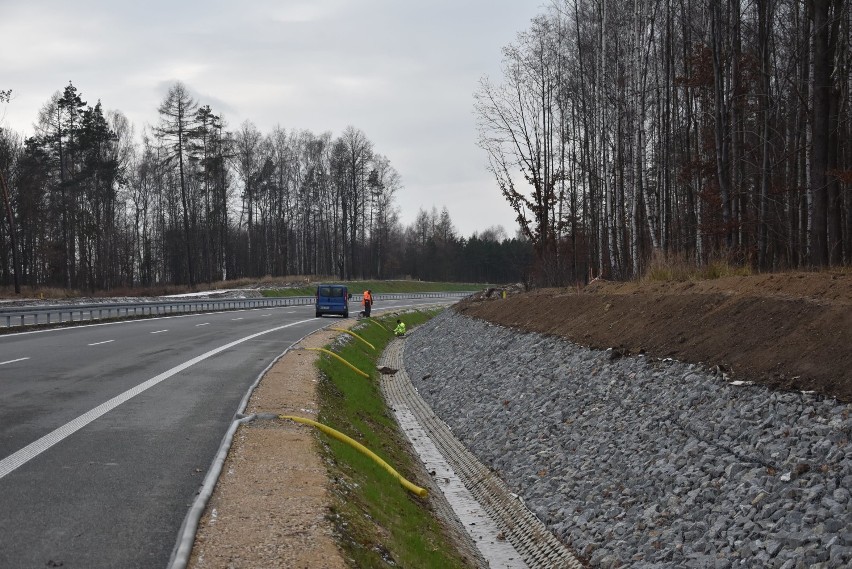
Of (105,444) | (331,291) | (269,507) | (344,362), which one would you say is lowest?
(344,362)

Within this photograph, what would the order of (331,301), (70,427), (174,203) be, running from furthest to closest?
(174,203), (331,301), (70,427)

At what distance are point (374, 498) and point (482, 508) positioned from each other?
2817 mm

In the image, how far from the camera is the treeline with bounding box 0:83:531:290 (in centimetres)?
6222

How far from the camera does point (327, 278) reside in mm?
80812

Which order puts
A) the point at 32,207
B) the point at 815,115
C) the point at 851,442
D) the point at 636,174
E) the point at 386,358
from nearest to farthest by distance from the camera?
the point at 851,442
the point at 815,115
the point at 636,174
the point at 386,358
the point at 32,207

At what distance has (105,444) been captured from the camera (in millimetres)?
8734

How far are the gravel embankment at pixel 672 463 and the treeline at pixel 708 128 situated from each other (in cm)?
528

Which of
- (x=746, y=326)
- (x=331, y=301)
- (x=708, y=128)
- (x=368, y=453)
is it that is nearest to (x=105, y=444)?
(x=368, y=453)

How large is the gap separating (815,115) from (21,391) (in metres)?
15.7

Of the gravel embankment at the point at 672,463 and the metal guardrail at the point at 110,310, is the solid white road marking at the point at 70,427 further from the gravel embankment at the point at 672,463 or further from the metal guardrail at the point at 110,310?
the metal guardrail at the point at 110,310

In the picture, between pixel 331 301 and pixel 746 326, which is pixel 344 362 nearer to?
pixel 746 326

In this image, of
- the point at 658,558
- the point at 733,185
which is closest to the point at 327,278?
the point at 733,185

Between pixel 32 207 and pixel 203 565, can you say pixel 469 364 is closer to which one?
pixel 203 565

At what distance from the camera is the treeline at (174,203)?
6222cm
